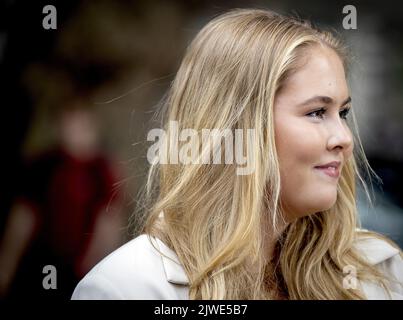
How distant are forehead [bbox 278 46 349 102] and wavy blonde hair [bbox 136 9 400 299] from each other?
0.02 m

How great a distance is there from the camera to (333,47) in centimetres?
206

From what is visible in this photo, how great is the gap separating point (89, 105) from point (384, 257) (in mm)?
1261

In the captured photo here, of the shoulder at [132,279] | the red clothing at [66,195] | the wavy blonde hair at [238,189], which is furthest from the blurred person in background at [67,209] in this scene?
the shoulder at [132,279]

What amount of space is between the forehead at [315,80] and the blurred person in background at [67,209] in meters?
0.99

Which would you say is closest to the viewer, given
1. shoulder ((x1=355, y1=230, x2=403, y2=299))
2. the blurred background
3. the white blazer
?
the white blazer

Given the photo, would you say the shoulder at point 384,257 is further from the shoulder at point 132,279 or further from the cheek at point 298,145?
the shoulder at point 132,279

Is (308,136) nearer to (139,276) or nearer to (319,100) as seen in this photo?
(319,100)

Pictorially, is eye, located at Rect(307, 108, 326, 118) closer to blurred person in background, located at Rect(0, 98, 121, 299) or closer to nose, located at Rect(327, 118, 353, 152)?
nose, located at Rect(327, 118, 353, 152)

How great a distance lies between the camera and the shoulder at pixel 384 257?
2.06 meters

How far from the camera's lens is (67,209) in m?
2.68

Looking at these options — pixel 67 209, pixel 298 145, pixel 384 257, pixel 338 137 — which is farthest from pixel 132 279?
pixel 67 209

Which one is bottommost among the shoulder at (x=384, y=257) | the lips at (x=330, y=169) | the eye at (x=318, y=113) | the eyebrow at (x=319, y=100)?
the shoulder at (x=384, y=257)

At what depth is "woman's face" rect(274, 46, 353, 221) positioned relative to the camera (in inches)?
74.4

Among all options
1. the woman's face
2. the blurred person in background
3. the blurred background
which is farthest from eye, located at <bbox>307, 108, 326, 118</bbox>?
the blurred person in background
